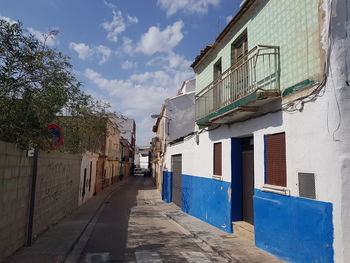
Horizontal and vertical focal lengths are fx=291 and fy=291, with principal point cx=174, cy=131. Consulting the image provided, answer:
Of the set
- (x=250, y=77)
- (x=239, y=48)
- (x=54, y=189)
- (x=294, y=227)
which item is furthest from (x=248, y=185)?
(x=54, y=189)

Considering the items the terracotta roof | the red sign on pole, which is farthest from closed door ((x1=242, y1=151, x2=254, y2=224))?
the red sign on pole

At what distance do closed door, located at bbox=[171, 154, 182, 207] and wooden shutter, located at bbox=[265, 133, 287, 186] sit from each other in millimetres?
9068

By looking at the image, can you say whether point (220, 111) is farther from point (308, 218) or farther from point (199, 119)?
point (308, 218)

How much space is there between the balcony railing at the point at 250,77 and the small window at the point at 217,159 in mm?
1267

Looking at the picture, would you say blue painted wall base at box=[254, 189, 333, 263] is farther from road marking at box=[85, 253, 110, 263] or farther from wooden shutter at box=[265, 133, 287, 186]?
road marking at box=[85, 253, 110, 263]

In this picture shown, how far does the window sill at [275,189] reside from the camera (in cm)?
622

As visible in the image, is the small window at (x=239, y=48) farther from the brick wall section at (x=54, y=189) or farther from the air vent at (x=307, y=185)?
the brick wall section at (x=54, y=189)

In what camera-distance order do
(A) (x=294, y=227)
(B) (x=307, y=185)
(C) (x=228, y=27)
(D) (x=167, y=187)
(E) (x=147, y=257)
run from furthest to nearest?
(D) (x=167, y=187), (C) (x=228, y=27), (E) (x=147, y=257), (A) (x=294, y=227), (B) (x=307, y=185)

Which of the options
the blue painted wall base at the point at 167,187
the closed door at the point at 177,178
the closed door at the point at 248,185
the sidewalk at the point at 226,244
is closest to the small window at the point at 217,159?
the closed door at the point at 248,185

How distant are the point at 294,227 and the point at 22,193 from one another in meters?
6.25

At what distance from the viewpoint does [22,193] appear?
7.05 meters

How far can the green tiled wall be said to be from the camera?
5734mm

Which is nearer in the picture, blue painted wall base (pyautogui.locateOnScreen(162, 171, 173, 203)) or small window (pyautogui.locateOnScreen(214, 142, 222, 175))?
small window (pyautogui.locateOnScreen(214, 142, 222, 175))

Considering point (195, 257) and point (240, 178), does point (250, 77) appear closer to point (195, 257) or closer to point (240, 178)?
point (240, 178)
